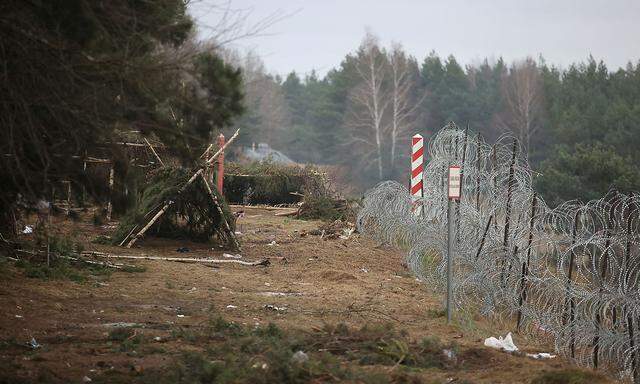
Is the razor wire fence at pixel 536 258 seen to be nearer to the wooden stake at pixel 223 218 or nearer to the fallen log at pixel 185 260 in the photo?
the fallen log at pixel 185 260

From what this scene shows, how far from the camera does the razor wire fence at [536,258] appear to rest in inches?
362

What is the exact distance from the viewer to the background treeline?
50.5 metres

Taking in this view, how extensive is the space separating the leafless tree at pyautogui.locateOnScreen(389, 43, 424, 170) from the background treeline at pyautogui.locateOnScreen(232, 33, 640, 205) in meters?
0.09

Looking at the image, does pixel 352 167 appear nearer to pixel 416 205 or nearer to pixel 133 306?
pixel 416 205

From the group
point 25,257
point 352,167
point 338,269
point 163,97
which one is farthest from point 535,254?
point 352,167

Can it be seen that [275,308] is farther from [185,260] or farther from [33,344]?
[185,260]

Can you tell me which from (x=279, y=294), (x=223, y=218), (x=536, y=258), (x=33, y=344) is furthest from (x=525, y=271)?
(x=223, y=218)

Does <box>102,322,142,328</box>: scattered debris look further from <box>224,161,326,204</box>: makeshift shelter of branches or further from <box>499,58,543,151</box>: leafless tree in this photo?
<box>499,58,543,151</box>: leafless tree

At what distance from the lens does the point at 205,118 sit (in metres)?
7.75

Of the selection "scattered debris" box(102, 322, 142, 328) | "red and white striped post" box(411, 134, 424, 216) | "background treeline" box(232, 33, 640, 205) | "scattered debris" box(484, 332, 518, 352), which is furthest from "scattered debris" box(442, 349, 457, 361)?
"background treeline" box(232, 33, 640, 205)

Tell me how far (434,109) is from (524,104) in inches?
388

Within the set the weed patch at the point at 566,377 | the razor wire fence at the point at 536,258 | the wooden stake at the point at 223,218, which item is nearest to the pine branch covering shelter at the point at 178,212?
the wooden stake at the point at 223,218

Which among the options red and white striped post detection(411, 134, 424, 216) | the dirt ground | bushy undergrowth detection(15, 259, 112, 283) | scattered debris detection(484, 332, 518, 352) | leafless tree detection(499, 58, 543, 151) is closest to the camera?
the dirt ground

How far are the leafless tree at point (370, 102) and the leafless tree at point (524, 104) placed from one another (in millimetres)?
8335
